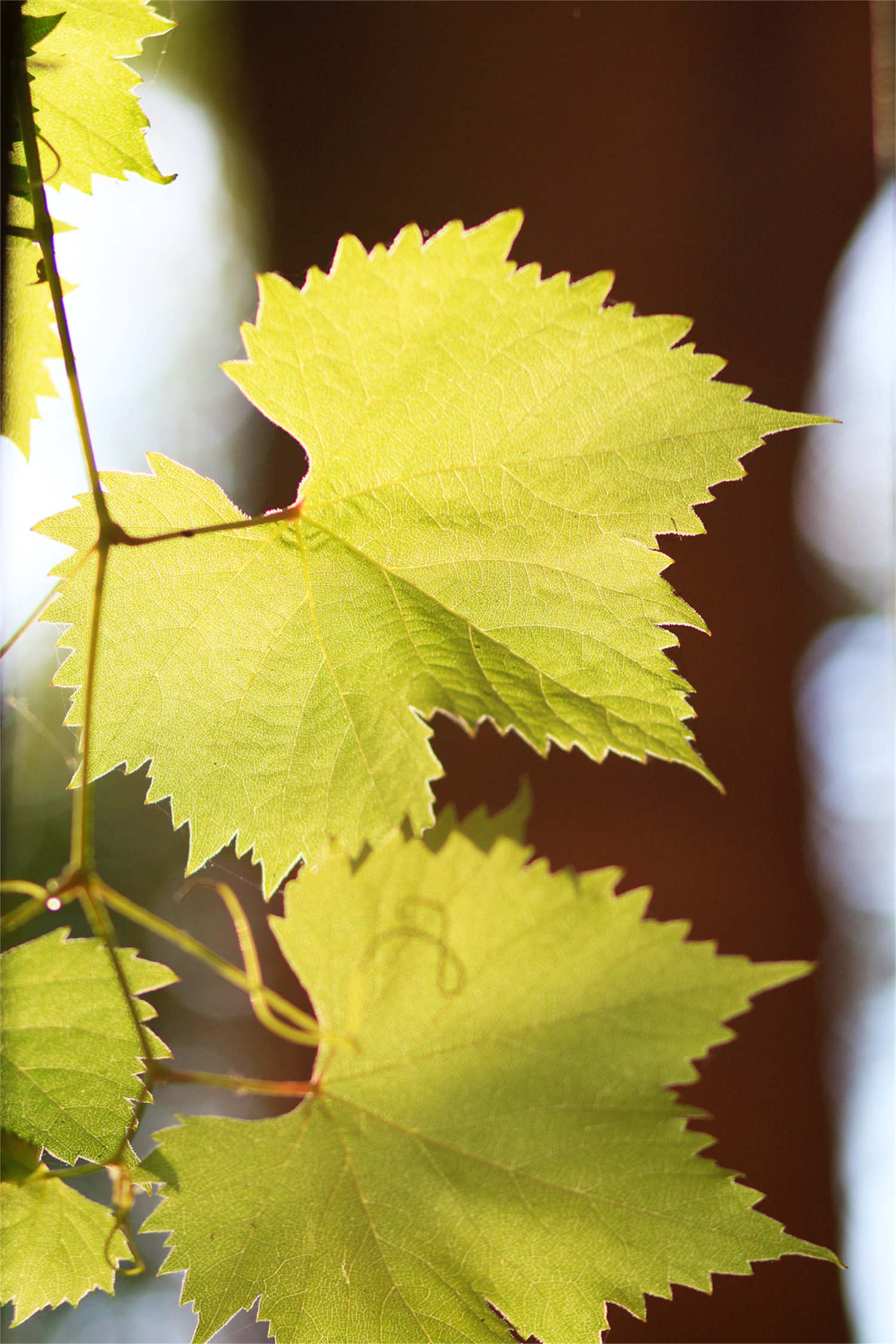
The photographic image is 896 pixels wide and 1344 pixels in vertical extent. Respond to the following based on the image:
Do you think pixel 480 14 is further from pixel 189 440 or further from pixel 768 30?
pixel 189 440

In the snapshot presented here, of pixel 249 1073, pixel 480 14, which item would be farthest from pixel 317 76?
pixel 249 1073

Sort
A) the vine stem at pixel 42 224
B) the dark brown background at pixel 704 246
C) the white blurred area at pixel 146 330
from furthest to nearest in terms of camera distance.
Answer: the dark brown background at pixel 704 246 < the white blurred area at pixel 146 330 < the vine stem at pixel 42 224

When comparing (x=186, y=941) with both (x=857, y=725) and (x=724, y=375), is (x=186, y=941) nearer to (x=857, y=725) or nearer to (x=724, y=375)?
(x=724, y=375)

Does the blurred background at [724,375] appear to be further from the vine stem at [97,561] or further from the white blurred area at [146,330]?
the vine stem at [97,561]

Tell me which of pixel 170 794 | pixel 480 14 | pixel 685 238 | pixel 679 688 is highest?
pixel 480 14

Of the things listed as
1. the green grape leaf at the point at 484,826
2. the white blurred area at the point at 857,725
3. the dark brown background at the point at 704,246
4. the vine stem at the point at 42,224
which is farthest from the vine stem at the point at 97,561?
the white blurred area at the point at 857,725

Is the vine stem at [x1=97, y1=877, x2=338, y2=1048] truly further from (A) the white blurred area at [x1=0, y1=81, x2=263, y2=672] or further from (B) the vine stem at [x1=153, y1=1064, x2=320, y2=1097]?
(A) the white blurred area at [x1=0, y1=81, x2=263, y2=672]

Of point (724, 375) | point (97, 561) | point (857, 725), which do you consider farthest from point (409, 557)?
point (857, 725)
